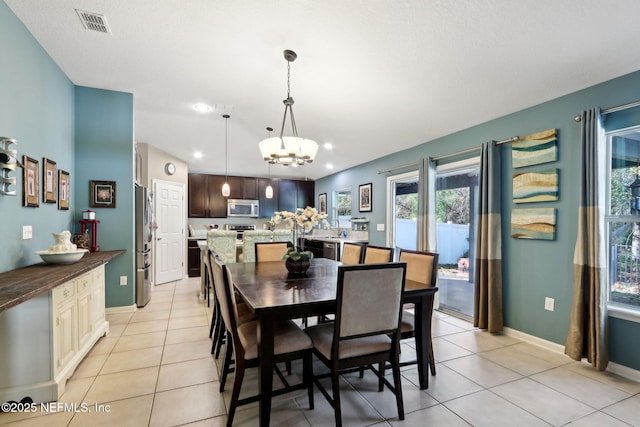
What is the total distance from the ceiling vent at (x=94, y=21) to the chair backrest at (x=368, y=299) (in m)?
2.61

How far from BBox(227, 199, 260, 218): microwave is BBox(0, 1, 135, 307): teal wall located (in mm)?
3246

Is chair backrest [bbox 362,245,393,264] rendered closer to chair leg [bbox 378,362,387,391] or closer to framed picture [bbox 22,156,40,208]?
chair leg [bbox 378,362,387,391]

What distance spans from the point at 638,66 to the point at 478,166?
4.99ft

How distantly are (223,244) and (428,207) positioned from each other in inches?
118

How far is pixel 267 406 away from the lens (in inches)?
64.9

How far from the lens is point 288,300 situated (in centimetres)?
179

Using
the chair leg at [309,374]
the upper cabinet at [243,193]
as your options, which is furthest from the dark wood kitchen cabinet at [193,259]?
the chair leg at [309,374]

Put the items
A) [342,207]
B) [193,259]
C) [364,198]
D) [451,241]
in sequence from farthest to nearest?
1. [342,207]
2. [193,259]
3. [364,198]
4. [451,241]

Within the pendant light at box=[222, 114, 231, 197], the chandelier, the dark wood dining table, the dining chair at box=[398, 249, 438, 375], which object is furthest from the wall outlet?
the pendant light at box=[222, 114, 231, 197]

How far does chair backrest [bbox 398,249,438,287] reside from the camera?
Result: 7.62 feet

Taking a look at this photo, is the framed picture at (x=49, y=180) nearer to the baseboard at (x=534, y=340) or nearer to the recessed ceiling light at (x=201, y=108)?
the recessed ceiling light at (x=201, y=108)

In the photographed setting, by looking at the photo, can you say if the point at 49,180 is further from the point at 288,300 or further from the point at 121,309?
the point at 288,300

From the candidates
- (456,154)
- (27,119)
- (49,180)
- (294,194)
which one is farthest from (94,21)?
(294,194)

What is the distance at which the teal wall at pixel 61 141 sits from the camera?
85.4 inches
